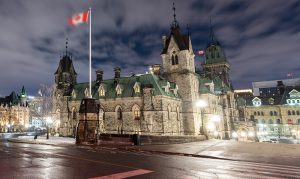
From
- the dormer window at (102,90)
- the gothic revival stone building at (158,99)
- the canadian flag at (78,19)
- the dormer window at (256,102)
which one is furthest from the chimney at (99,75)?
the dormer window at (256,102)

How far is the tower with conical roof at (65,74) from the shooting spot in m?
54.5

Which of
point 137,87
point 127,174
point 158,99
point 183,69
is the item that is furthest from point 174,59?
point 127,174

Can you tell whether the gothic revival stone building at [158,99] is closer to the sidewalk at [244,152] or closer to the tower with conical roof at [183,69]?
the tower with conical roof at [183,69]

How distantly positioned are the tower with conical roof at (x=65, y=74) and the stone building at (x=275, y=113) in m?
50.5

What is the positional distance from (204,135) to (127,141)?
15.1 metres

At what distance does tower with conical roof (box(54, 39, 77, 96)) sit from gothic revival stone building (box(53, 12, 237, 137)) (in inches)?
12.8

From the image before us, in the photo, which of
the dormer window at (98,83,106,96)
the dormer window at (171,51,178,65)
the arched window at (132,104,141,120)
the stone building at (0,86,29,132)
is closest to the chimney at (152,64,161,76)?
the dormer window at (171,51,178,65)

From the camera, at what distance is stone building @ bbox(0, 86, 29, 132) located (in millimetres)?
105375

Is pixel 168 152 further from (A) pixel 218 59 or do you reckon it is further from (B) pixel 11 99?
(B) pixel 11 99

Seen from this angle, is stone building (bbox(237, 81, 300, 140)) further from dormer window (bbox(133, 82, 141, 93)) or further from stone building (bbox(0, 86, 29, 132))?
stone building (bbox(0, 86, 29, 132))

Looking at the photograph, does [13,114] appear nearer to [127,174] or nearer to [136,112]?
[136,112]

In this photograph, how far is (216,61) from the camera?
3081 inches

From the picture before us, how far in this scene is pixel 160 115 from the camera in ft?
123

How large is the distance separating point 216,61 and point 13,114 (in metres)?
94.3
